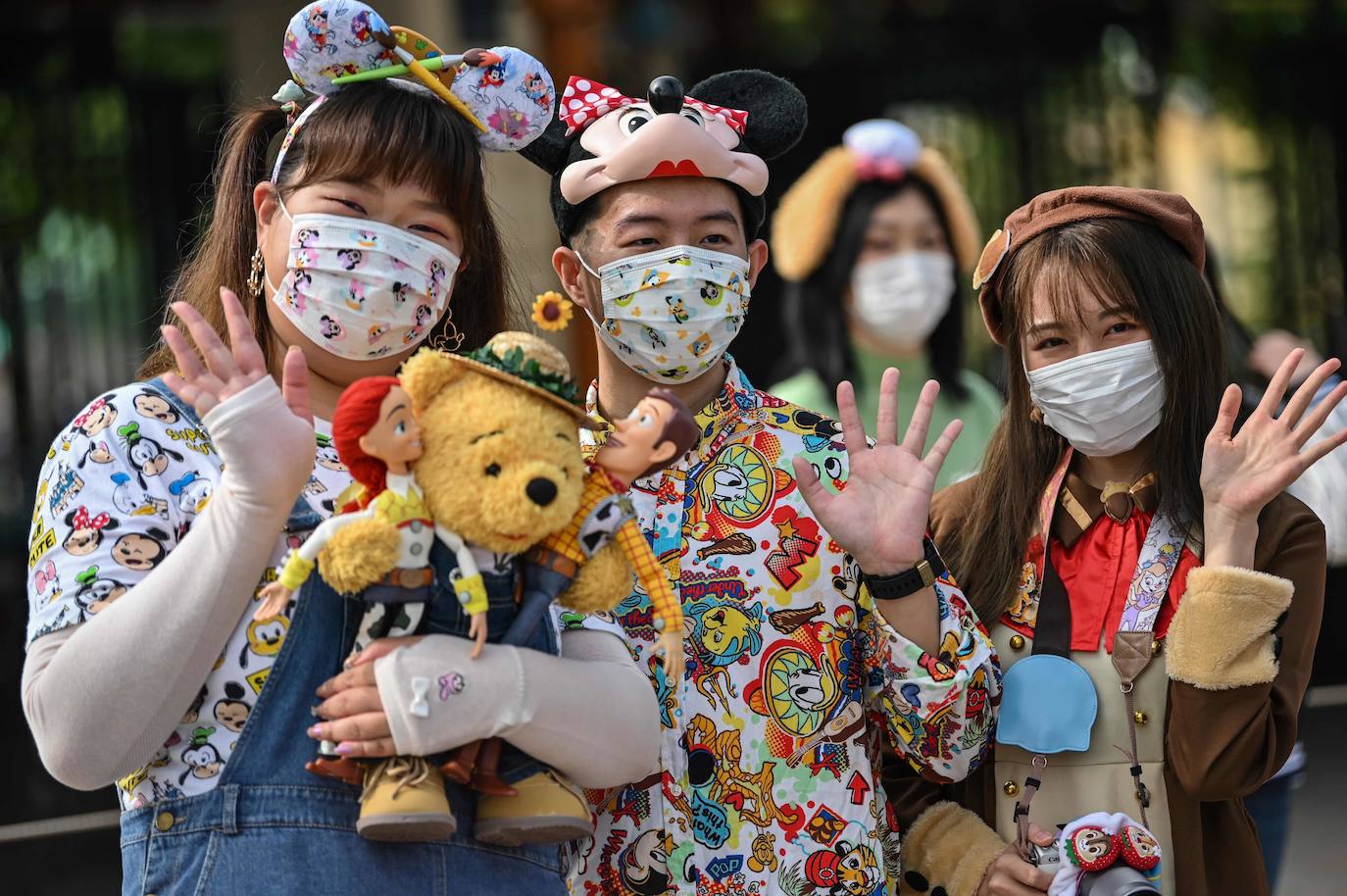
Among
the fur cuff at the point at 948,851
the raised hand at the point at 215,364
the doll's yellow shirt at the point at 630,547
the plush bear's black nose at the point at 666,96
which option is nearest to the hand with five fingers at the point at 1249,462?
the fur cuff at the point at 948,851

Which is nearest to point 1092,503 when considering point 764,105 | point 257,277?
point 764,105

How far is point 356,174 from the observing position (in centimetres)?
271

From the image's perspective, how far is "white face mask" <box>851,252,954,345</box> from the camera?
571cm

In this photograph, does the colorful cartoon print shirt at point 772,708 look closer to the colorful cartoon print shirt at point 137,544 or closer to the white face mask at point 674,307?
the white face mask at point 674,307

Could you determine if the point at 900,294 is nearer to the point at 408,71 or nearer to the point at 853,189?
the point at 853,189

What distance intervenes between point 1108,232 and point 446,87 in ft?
4.00

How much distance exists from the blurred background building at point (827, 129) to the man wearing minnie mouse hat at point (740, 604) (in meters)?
4.98

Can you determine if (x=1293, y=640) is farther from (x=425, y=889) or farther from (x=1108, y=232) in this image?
(x=425, y=889)

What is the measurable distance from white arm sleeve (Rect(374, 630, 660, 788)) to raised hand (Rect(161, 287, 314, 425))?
0.40m

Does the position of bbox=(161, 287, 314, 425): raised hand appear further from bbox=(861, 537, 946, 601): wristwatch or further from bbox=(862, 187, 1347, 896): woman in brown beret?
bbox=(862, 187, 1347, 896): woman in brown beret

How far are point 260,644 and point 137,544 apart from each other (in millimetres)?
221

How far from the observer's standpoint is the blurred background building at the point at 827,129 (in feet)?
28.1

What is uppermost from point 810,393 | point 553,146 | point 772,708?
point 553,146

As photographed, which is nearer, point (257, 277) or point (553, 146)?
point (257, 277)
